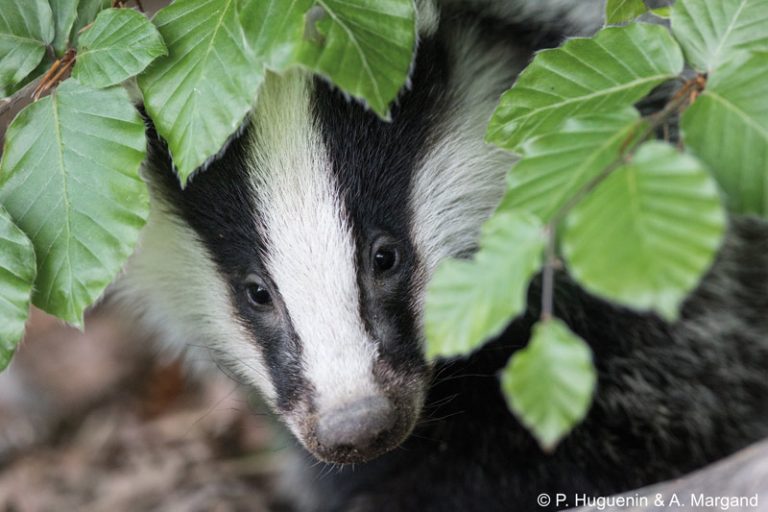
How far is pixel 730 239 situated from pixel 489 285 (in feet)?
4.92

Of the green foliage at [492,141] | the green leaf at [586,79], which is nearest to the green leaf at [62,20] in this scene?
the green foliage at [492,141]

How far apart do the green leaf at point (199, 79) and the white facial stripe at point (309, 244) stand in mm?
298

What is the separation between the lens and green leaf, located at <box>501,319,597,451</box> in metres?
1.38

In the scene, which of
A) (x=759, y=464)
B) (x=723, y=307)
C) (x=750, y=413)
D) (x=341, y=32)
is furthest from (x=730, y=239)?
(x=341, y=32)

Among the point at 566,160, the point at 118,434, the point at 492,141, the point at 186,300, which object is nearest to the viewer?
the point at 566,160

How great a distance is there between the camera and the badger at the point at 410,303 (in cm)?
222

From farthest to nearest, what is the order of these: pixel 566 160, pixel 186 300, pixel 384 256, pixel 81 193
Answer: pixel 186 300, pixel 384 256, pixel 81 193, pixel 566 160

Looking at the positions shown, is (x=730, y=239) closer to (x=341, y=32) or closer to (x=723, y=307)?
(x=723, y=307)

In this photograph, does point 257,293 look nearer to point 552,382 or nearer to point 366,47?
point 366,47

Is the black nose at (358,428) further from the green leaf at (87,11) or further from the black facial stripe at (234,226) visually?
the green leaf at (87,11)

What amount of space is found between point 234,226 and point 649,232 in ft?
4.08

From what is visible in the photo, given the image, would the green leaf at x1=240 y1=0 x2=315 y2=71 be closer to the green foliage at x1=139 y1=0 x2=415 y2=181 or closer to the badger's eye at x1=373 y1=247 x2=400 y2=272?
the green foliage at x1=139 y1=0 x2=415 y2=181

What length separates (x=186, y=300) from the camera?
2740mm

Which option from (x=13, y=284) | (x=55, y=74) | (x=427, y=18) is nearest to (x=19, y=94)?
(x=55, y=74)
